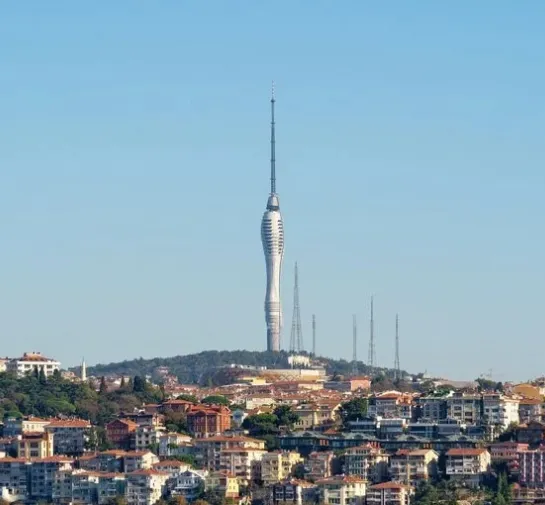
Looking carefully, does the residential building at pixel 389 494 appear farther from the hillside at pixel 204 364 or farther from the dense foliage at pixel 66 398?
the hillside at pixel 204 364

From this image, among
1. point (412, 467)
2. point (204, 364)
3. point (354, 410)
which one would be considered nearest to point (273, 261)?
point (204, 364)

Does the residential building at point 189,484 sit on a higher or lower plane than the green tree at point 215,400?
lower

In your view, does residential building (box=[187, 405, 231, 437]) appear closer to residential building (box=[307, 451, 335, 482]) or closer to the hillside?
residential building (box=[307, 451, 335, 482])

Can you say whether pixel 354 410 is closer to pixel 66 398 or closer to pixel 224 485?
pixel 224 485

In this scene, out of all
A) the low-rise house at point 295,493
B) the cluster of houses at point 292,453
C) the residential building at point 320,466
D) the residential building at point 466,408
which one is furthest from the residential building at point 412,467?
the residential building at point 466,408

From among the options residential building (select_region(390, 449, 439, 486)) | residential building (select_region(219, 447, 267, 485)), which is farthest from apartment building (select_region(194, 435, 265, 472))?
residential building (select_region(390, 449, 439, 486))

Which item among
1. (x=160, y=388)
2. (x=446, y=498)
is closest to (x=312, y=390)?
(x=160, y=388)
